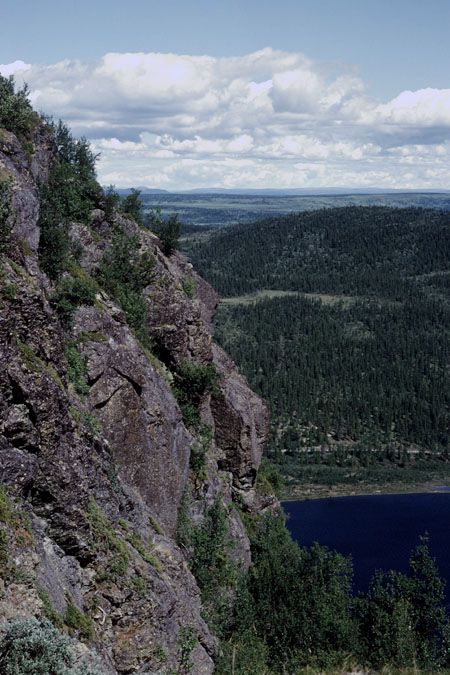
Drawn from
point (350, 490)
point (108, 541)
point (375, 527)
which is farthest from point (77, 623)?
point (350, 490)

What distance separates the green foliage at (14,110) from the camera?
37600 millimetres

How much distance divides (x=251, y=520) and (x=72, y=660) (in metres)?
42.1

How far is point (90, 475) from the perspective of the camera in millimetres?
22188

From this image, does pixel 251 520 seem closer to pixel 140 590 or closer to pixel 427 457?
pixel 140 590

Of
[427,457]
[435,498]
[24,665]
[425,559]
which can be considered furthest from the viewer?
[427,457]

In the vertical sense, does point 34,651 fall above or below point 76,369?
below

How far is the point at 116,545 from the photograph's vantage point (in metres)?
21.8

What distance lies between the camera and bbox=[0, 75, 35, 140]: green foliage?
37.6 meters

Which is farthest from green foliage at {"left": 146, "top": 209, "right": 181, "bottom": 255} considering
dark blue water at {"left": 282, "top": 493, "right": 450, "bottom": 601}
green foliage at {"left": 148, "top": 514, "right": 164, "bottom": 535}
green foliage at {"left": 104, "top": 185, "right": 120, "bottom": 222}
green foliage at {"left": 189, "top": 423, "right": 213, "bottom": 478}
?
dark blue water at {"left": 282, "top": 493, "right": 450, "bottom": 601}

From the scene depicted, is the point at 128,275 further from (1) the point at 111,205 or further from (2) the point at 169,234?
(2) the point at 169,234

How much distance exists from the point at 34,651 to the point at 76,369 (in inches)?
645

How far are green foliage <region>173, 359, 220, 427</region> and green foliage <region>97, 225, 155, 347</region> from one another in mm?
3975

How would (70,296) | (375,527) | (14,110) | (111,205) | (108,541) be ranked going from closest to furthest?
(108,541) < (70,296) < (14,110) < (111,205) < (375,527)

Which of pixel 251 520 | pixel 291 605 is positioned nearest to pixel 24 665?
pixel 291 605
